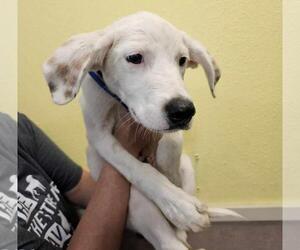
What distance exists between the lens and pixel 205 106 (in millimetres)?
1395

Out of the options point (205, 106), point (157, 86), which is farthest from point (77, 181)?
point (157, 86)

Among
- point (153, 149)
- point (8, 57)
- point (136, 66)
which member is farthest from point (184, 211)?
point (8, 57)

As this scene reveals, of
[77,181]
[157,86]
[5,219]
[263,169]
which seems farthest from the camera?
[263,169]

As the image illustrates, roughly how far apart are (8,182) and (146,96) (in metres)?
0.45

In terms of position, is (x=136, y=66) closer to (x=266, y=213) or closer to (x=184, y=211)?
(x=184, y=211)

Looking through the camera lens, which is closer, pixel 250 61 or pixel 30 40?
pixel 250 61

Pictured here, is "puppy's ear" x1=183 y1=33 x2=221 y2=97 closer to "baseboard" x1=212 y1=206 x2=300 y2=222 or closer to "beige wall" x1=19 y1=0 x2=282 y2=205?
"beige wall" x1=19 y1=0 x2=282 y2=205

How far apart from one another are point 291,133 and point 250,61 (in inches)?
10.0

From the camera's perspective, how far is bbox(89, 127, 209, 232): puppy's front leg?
911mm

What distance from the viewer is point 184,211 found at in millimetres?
909

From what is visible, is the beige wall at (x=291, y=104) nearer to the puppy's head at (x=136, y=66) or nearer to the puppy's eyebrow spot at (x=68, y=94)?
the puppy's head at (x=136, y=66)

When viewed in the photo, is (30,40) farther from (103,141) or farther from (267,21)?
(267,21)

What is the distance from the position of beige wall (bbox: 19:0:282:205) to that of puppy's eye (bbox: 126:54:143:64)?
0.48 m

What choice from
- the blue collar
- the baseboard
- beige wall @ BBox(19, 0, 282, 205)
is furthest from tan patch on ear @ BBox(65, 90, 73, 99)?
the baseboard
